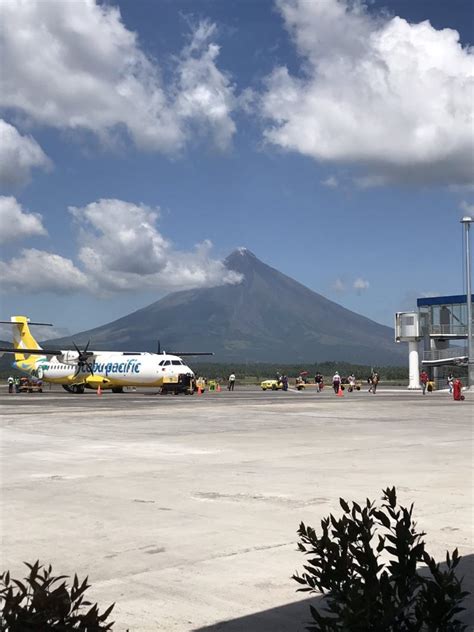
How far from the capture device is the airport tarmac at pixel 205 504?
18.5 ft

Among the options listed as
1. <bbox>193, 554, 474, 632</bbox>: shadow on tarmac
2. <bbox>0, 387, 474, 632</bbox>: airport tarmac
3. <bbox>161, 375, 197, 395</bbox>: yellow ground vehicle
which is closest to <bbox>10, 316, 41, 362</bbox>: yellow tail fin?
<bbox>161, 375, 197, 395</bbox>: yellow ground vehicle

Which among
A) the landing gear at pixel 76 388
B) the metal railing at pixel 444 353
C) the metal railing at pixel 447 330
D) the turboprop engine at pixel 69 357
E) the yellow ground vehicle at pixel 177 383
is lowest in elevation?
the landing gear at pixel 76 388

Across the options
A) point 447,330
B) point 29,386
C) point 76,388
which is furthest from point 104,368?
point 447,330

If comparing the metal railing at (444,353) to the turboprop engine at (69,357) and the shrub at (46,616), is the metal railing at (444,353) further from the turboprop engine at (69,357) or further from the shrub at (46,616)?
the shrub at (46,616)

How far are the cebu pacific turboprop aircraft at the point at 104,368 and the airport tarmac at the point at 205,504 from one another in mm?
28480

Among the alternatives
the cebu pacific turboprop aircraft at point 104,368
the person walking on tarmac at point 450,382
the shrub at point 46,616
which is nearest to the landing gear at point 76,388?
the cebu pacific turboprop aircraft at point 104,368

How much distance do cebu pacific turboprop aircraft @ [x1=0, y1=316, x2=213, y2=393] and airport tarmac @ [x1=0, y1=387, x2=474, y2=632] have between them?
28480mm

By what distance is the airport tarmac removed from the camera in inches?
221

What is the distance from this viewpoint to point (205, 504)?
30.6ft

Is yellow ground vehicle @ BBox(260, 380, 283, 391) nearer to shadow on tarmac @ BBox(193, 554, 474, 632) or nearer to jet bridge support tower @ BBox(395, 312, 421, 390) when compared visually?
jet bridge support tower @ BBox(395, 312, 421, 390)

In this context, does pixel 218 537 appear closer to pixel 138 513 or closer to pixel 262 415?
pixel 138 513

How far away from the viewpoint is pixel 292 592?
569 centimetres

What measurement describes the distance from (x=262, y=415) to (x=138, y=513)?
691 inches

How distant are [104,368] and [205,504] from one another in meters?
44.2
